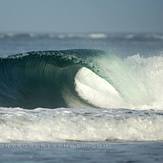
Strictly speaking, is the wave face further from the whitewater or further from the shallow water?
the shallow water

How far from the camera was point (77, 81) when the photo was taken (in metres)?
19.6

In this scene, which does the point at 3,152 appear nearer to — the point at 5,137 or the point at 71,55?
the point at 5,137

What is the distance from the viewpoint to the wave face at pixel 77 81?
18594 millimetres

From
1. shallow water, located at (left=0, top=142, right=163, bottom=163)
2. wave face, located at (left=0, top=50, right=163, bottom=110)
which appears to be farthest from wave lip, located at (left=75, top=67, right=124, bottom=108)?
shallow water, located at (left=0, top=142, right=163, bottom=163)

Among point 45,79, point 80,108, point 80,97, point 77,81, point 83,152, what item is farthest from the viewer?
point 45,79

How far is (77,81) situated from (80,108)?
289cm

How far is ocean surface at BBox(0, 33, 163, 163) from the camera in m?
12.6

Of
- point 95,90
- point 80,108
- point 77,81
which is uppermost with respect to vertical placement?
point 77,81

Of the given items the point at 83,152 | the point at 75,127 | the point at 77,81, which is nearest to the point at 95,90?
the point at 77,81

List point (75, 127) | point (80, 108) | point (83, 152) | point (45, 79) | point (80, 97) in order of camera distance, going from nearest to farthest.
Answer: point (83, 152) < point (75, 127) < point (80, 108) < point (80, 97) < point (45, 79)

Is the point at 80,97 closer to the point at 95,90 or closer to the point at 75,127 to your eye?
the point at 95,90

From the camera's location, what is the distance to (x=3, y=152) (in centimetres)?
1230

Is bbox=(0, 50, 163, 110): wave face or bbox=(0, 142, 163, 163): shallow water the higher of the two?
bbox=(0, 50, 163, 110): wave face

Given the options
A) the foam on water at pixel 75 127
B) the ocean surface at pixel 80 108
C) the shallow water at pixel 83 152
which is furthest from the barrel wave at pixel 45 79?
the shallow water at pixel 83 152
